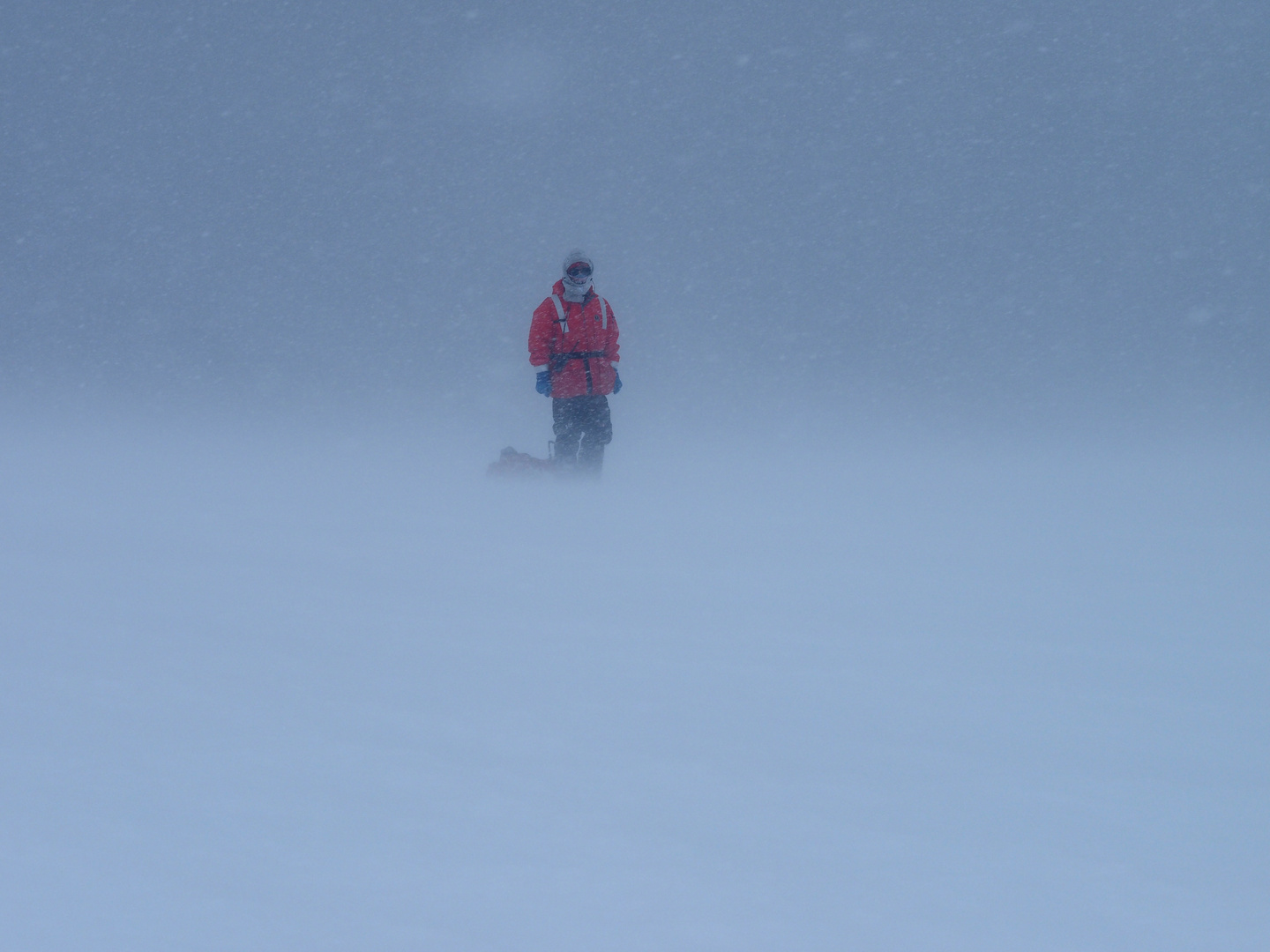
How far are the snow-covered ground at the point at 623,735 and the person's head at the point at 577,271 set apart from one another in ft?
4.52

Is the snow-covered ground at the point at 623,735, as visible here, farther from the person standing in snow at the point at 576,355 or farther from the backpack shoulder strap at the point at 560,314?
the backpack shoulder strap at the point at 560,314

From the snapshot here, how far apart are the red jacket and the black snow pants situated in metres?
0.10

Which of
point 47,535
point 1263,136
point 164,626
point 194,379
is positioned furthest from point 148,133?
point 1263,136

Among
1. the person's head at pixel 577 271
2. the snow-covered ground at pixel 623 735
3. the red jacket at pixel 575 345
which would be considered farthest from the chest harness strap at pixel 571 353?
the snow-covered ground at pixel 623 735

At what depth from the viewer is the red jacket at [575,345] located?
17.6 feet

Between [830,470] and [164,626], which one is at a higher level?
[830,470]

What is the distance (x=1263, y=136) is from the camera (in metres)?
11.4

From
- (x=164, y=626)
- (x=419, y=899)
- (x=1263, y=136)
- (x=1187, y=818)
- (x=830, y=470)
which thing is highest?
(x=1263, y=136)

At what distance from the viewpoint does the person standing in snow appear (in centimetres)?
534

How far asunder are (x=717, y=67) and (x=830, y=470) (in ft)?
19.9

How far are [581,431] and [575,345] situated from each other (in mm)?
518

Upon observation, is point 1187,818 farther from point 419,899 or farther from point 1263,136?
point 1263,136

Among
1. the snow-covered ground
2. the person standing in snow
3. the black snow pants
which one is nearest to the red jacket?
the person standing in snow

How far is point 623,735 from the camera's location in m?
2.35
